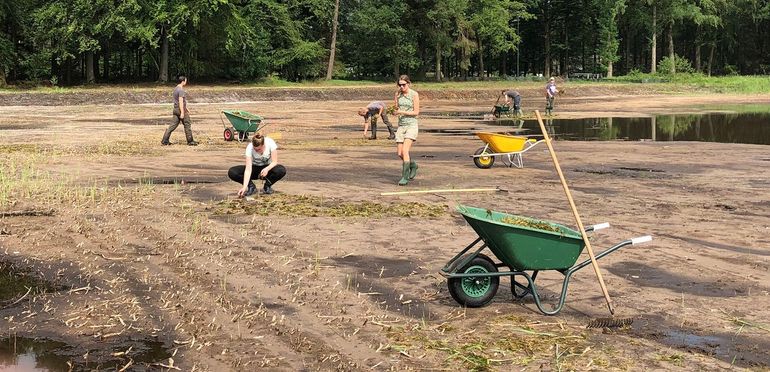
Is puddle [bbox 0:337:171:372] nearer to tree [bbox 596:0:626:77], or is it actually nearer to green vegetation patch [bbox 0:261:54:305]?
green vegetation patch [bbox 0:261:54:305]

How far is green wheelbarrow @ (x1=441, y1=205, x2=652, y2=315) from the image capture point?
563cm

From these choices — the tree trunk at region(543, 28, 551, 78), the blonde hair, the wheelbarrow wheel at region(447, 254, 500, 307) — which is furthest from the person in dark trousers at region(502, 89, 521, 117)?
the tree trunk at region(543, 28, 551, 78)

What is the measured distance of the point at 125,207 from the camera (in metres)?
10.0

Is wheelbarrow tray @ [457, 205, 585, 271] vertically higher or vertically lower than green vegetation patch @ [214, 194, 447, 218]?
higher

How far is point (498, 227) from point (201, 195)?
22.3 ft

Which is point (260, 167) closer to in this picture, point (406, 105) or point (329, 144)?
point (406, 105)

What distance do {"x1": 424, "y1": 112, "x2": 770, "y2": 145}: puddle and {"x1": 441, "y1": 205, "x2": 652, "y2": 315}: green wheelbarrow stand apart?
1753 cm

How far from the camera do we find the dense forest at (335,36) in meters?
51.7

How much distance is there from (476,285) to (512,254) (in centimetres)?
46

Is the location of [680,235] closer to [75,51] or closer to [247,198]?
[247,198]

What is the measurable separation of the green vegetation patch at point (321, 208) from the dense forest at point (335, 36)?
42.8m

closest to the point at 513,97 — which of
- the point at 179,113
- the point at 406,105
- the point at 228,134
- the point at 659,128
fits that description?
the point at 659,128

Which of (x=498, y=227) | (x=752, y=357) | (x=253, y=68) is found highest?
(x=253, y=68)

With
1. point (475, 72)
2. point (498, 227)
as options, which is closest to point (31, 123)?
point (498, 227)
